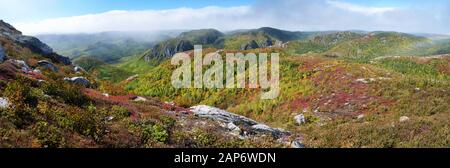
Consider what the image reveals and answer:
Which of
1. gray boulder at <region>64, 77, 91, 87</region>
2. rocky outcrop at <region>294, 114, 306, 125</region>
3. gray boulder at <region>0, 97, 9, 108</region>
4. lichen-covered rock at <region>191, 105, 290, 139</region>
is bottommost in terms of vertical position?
rocky outcrop at <region>294, 114, 306, 125</region>

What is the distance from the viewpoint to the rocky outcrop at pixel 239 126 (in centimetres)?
2169

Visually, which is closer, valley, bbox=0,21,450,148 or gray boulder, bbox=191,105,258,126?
valley, bbox=0,21,450,148

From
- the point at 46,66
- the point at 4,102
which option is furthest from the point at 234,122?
the point at 46,66

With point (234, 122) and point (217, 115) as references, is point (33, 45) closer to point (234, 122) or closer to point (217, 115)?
point (217, 115)

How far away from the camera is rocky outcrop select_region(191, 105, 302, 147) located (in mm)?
21688

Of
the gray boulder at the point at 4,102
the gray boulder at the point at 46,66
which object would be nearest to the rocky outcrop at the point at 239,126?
the gray boulder at the point at 4,102

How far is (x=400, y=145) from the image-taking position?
2109cm

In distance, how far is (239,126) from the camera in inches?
916

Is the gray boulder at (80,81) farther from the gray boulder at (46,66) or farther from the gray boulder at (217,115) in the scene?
the gray boulder at (217,115)

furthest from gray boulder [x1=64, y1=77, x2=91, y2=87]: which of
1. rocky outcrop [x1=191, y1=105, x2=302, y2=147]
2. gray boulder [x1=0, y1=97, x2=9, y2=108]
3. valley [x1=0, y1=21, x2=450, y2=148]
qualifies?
gray boulder [x1=0, y1=97, x2=9, y2=108]

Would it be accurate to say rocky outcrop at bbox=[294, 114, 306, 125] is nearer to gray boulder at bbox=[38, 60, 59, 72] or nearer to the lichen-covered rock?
the lichen-covered rock

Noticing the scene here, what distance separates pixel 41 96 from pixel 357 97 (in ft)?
108

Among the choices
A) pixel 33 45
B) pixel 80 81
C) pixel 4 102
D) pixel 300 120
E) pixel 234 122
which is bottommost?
pixel 300 120
